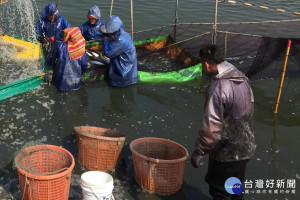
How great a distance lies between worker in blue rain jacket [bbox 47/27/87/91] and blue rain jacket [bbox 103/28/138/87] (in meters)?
0.63

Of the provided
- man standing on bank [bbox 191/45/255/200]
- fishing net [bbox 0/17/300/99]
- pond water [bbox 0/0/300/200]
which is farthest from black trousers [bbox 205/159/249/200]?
fishing net [bbox 0/17/300/99]

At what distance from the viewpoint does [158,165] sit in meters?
4.55

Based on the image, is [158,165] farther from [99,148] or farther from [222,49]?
[222,49]

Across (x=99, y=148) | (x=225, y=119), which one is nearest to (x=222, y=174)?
(x=225, y=119)

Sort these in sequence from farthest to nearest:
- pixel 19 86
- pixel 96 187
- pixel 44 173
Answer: pixel 19 86, pixel 96 187, pixel 44 173

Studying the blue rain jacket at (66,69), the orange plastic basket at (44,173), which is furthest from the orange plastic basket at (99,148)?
the blue rain jacket at (66,69)

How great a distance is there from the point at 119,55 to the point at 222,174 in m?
4.44

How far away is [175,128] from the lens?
6625 mm

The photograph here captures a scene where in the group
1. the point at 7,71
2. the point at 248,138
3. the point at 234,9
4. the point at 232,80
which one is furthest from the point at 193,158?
the point at 234,9

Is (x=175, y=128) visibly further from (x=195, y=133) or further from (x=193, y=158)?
(x=193, y=158)

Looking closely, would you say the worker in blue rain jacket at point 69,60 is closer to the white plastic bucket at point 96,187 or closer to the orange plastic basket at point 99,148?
the orange plastic basket at point 99,148

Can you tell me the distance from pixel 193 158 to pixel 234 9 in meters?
11.7

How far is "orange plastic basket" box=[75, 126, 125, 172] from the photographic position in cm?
489

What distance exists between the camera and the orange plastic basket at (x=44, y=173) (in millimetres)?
3961
